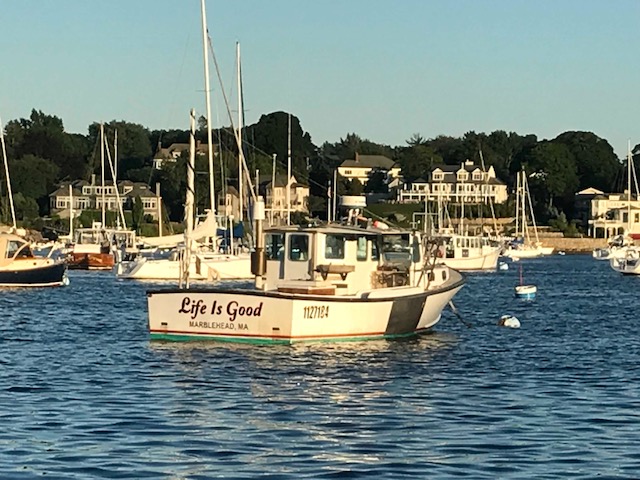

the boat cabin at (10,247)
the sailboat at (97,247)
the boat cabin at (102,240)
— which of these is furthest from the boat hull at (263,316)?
the boat cabin at (102,240)

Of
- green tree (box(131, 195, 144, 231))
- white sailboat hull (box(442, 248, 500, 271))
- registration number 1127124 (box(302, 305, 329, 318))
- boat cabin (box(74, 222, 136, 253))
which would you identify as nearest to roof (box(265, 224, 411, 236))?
registration number 1127124 (box(302, 305, 329, 318))

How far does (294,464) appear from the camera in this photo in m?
19.1

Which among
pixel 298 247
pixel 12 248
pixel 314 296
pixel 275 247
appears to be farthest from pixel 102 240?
pixel 314 296

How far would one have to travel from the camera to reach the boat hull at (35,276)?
2530 inches

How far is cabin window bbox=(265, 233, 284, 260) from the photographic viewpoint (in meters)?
36.3

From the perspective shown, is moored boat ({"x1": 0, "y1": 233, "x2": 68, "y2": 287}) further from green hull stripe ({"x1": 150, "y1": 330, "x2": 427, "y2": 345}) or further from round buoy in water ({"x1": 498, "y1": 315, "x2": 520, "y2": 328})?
green hull stripe ({"x1": 150, "y1": 330, "x2": 427, "y2": 345})

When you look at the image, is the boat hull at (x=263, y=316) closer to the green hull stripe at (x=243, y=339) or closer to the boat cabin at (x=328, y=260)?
the green hull stripe at (x=243, y=339)

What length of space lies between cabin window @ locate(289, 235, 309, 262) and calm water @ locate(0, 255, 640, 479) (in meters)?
2.84

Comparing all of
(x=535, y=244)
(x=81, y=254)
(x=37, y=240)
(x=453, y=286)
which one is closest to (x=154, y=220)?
(x=37, y=240)

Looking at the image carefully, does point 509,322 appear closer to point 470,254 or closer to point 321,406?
point 321,406

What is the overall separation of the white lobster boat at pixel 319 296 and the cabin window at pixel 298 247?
3cm

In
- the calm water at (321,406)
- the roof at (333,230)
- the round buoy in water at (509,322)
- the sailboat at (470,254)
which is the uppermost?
the roof at (333,230)

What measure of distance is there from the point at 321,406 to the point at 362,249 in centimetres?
1228

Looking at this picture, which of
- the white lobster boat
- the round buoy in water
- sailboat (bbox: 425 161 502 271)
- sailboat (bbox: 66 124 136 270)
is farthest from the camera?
sailboat (bbox: 425 161 502 271)
